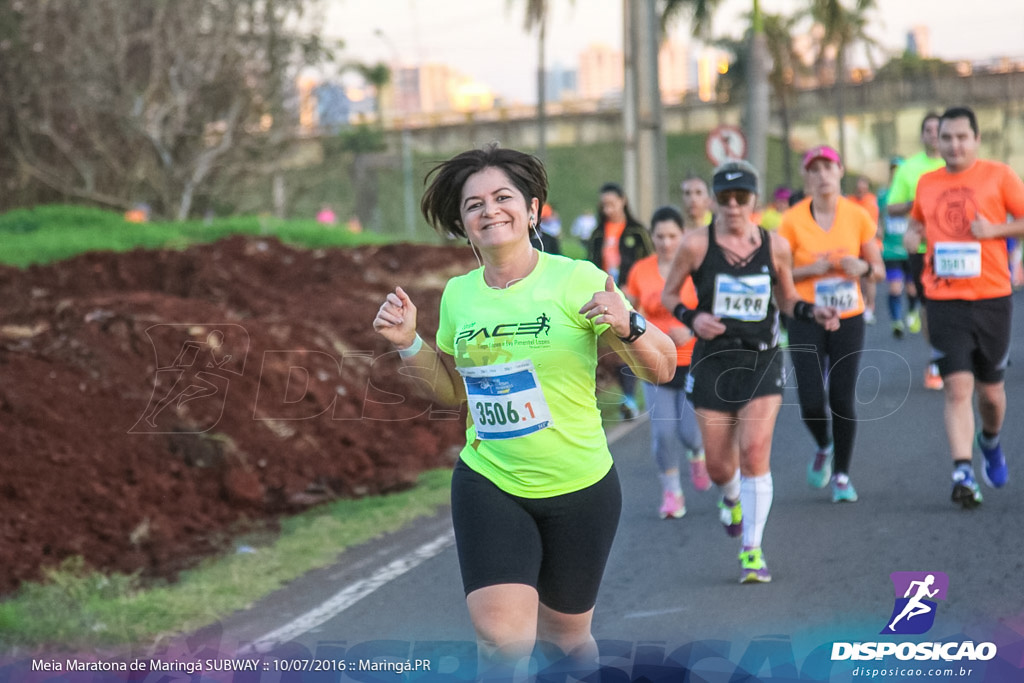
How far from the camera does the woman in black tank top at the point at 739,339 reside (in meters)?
7.26

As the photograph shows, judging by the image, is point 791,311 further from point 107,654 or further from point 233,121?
point 233,121

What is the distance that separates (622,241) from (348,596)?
21.2 ft

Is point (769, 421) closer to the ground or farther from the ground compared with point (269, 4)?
closer to the ground

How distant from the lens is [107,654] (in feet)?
20.8

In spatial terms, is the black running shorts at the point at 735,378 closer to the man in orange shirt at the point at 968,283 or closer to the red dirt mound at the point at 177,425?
the man in orange shirt at the point at 968,283

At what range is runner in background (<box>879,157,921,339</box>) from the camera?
16.7 metres

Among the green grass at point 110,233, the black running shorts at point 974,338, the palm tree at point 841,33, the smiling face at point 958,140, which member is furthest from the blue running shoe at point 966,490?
the palm tree at point 841,33

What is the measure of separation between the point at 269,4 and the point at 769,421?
2718cm

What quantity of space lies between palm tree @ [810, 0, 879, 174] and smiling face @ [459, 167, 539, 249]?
4271 cm

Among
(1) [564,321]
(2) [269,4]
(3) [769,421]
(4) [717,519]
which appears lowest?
(4) [717,519]

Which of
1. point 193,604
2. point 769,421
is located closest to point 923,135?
point 769,421

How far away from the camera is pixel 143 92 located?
3147 centimetres

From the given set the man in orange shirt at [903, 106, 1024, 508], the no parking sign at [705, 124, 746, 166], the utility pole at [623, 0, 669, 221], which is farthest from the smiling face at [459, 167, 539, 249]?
the no parking sign at [705, 124, 746, 166]

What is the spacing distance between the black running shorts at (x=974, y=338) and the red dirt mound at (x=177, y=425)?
4.25m
